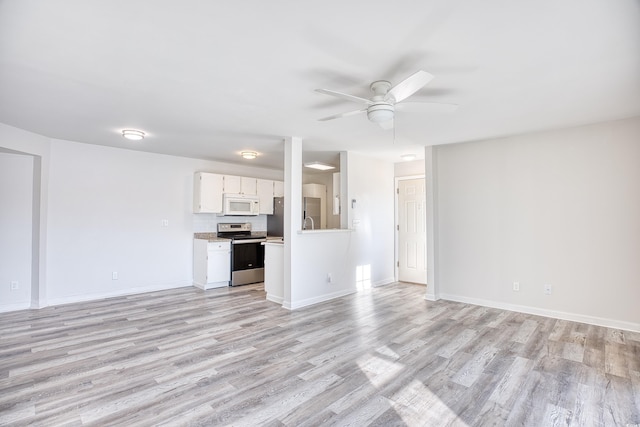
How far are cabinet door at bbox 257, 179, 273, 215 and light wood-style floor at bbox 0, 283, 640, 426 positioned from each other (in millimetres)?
2825

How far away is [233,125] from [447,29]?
270cm

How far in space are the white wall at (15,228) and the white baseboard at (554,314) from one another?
605 cm

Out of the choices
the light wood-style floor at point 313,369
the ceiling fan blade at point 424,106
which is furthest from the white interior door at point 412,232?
the ceiling fan blade at point 424,106

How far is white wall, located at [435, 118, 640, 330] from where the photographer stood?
11.9 ft

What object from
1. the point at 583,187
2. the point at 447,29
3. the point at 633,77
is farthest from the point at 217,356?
the point at 583,187

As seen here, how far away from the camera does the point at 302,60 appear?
2299mm

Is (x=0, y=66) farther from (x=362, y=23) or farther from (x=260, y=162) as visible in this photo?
(x=260, y=162)

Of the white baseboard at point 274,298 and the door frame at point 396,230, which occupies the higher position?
the door frame at point 396,230

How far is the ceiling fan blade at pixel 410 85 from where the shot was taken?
2.09 metres

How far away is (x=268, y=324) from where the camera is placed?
380 cm

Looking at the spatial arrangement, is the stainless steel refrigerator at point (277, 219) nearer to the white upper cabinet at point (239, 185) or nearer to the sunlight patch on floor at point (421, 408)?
the white upper cabinet at point (239, 185)

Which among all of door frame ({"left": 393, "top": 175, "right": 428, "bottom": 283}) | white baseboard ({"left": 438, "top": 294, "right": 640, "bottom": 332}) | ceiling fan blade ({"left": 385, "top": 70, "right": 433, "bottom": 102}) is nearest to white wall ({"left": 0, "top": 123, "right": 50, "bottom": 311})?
ceiling fan blade ({"left": 385, "top": 70, "right": 433, "bottom": 102})

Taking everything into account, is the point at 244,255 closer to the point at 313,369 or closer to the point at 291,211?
the point at 291,211

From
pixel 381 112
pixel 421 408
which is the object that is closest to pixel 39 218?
pixel 381 112
